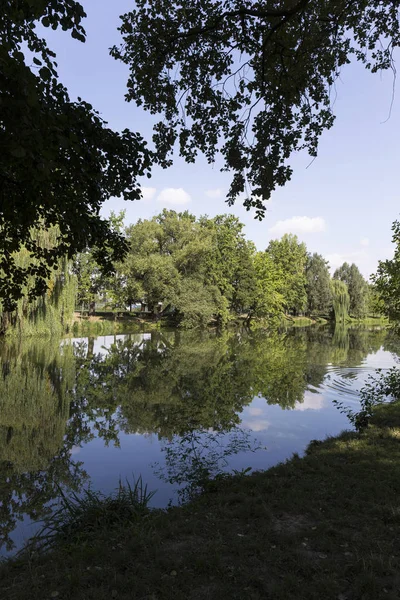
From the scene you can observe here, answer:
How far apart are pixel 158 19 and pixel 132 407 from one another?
30.9ft

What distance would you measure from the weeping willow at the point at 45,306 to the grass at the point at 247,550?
56.0 ft

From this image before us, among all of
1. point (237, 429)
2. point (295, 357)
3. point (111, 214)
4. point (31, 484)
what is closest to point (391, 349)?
point (295, 357)

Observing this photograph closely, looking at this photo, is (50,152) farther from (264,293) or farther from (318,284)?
(318,284)

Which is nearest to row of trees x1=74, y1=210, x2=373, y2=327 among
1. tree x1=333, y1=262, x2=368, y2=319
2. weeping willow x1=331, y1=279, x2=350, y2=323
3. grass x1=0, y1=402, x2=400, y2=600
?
weeping willow x1=331, y1=279, x2=350, y2=323

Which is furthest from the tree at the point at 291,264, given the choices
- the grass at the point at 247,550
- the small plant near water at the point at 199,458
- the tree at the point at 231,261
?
the grass at the point at 247,550

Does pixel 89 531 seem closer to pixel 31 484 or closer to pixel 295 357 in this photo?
pixel 31 484

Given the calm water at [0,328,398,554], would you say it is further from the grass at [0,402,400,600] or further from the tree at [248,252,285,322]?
the tree at [248,252,285,322]

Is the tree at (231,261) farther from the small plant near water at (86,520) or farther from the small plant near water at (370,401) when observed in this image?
the small plant near water at (86,520)

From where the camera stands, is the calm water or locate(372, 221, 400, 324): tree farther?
locate(372, 221, 400, 324): tree

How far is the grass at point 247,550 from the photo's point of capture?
318 cm

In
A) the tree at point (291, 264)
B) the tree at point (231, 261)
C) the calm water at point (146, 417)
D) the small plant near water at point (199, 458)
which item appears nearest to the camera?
the small plant near water at point (199, 458)

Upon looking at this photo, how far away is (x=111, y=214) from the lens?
143ft

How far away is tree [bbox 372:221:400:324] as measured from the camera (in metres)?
9.16

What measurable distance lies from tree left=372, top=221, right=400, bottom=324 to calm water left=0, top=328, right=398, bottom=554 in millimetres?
3277
